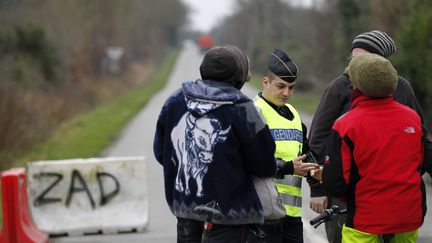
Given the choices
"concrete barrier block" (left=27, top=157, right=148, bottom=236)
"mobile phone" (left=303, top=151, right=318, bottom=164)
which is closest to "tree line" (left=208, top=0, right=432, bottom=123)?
"mobile phone" (left=303, top=151, right=318, bottom=164)

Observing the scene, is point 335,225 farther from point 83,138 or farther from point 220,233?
point 83,138

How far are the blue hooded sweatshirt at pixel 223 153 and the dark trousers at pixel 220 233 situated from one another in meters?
0.07

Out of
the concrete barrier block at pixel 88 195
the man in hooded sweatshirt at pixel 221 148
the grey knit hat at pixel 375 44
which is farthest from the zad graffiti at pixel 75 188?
the man in hooded sweatshirt at pixel 221 148

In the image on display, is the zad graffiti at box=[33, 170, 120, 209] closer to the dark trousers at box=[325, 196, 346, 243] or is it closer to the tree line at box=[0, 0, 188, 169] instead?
the dark trousers at box=[325, 196, 346, 243]

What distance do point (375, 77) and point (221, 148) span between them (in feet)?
2.86

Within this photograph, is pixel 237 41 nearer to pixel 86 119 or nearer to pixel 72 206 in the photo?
pixel 86 119

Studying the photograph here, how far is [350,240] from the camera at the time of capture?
14.5 ft

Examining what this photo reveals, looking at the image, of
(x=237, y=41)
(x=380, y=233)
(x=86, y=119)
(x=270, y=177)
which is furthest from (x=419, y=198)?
(x=237, y=41)

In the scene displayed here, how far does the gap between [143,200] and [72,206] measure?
82cm

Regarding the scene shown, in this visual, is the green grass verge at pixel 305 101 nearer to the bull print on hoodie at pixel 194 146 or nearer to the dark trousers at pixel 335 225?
the dark trousers at pixel 335 225

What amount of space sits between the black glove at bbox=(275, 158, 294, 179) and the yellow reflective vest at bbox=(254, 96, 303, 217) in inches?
5.9

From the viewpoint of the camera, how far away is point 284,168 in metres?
4.68

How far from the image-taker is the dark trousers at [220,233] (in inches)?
172

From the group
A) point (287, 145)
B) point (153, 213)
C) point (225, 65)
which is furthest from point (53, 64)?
point (225, 65)
